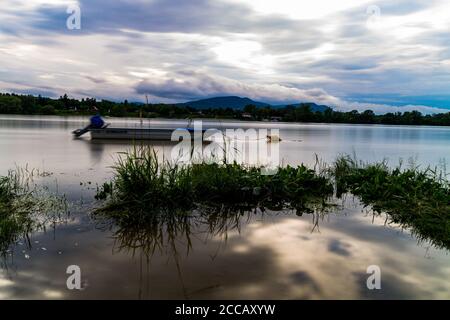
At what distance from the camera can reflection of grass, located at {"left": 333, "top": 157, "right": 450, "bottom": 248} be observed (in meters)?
5.46

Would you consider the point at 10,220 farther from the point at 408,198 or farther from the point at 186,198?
the point at 408,198

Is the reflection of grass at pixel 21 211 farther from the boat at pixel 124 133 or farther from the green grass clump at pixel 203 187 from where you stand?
the boat at pixel 124 133

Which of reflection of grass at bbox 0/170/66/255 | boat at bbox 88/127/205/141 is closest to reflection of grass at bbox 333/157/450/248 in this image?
reflection of grass at bbox 0/170/66/255

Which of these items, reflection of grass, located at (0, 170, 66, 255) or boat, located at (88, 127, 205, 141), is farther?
boat, located at (88, 127, 205, 141)

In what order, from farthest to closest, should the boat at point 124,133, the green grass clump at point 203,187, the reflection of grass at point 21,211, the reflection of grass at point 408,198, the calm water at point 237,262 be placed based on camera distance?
the boat at point 124,133, the green grass clump at point 203,187, the reflection of grass at point 408,198, the reflection of grass at point 21,211, the calm water at point 237,262

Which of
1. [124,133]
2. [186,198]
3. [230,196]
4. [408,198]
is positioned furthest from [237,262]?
[124,133]

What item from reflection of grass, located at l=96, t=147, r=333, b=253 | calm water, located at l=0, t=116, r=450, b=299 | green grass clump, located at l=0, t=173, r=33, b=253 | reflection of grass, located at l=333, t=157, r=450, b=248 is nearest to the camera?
calm water, located at l=0, t=116, r=450, b=299

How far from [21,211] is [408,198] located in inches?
253

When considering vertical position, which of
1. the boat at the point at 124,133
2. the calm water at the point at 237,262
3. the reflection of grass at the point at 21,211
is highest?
the boat at the point at 124,133

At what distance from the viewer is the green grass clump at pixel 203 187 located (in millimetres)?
6031

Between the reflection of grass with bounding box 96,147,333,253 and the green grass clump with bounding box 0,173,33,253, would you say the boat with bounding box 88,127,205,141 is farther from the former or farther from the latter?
the green grass clump with bounding box 0,173,33,253

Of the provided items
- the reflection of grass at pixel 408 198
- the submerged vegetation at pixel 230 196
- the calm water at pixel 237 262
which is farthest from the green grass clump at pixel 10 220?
the reflection of grass at pixel 408 198

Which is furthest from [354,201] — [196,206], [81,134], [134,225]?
[81,134]

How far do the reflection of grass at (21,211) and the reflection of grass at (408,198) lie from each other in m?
5.38
